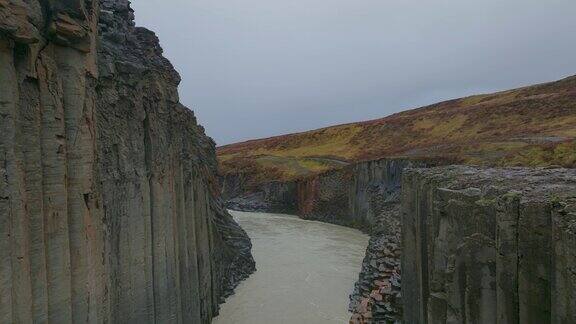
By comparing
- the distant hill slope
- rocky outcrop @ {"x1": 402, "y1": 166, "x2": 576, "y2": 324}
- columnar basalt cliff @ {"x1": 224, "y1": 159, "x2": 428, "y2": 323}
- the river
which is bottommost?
the river

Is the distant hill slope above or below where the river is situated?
above

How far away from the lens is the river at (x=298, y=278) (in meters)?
18.5

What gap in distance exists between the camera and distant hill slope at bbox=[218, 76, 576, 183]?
33375 millimetres

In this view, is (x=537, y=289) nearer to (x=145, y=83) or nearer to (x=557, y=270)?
(x=557, y=270)

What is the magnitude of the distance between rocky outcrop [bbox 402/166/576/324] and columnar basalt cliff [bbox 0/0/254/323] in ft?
20.6

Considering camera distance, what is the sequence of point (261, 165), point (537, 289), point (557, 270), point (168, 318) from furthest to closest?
point (261, 165), point (168, 318), point (537, 289), point (557, 270)

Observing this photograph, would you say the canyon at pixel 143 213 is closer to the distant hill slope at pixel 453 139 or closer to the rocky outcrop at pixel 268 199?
the distant hill slope at pixel 453 139

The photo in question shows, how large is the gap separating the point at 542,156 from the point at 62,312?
88.3 ft

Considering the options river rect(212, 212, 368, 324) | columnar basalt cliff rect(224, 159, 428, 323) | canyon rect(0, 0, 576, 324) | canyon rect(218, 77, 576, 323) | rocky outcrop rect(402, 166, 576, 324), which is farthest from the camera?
river rect(212, 212, 368, 324)

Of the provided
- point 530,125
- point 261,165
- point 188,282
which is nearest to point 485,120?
point 530,125

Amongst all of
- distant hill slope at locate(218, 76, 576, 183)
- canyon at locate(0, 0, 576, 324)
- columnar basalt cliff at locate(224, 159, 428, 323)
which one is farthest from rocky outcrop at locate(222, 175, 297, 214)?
canyon at locate(0, 0, 576, 324)

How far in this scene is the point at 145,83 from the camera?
13.2 m

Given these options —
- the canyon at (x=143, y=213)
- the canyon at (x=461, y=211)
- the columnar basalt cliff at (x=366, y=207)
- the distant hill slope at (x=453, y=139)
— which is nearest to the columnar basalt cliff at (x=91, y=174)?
the canyon at (x=143, y=213)

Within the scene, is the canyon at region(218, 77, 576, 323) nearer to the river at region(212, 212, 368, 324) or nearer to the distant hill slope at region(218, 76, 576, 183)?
the distant hill slope at region(218, 76, 576, 183)
